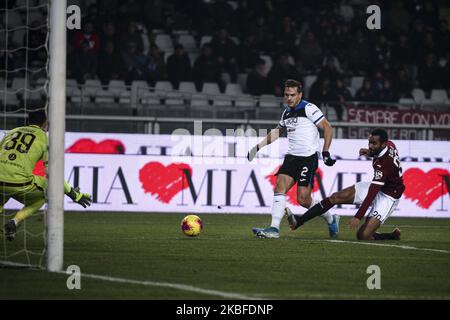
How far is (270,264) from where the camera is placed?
10086 millimetres

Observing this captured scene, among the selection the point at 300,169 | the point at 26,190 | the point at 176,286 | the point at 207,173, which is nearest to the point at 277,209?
the point at 300,169

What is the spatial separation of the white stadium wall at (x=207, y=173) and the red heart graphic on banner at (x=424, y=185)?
0.02 m

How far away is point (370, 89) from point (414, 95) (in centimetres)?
195

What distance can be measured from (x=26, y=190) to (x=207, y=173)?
7297mm

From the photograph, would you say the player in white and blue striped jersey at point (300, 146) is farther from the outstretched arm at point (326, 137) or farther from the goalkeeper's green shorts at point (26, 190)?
the goalkeeper's green shorts at point (26, 190)

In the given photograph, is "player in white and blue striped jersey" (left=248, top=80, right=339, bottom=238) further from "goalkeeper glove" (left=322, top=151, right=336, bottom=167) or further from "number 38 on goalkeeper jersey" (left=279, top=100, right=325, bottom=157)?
"goalkeeper glove" (left=322, top=151, right=336, bottom=167)

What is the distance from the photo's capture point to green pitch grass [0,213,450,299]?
8.07m

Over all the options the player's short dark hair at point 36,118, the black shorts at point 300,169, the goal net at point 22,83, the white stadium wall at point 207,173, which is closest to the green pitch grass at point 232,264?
the goal net at point 22,83

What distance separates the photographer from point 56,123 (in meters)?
9.14

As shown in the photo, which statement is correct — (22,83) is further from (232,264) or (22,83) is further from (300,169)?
(232,264)

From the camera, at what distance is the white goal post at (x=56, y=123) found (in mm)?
9102

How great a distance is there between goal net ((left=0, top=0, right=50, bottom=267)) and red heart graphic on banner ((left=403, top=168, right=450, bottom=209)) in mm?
6828

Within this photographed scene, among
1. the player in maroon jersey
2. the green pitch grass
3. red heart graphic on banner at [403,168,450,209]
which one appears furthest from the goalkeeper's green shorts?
red heart graphic on banner at [403,168,450,209]

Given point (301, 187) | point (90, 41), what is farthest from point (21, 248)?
point (90, 41)
